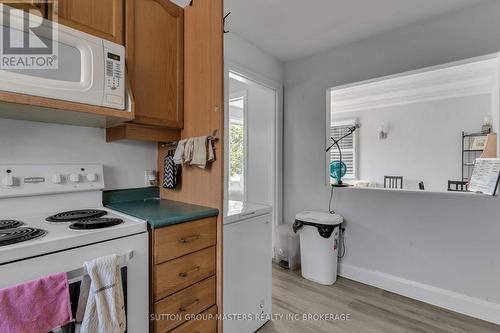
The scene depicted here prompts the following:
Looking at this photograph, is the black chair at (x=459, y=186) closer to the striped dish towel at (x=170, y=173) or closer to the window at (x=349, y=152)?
the window at (x=349, y=152)

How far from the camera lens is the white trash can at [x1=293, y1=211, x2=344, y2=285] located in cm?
235

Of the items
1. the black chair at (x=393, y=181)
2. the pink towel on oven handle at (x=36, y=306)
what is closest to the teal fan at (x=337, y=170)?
the black chair at (x=393, y=181)

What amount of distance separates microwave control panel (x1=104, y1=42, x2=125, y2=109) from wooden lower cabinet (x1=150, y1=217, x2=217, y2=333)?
0.70 meters

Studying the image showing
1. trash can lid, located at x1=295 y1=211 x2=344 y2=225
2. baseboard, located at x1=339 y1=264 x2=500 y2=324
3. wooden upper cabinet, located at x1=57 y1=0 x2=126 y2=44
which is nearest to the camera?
wooden upper cabinet, located at x1=57 y1=0 x2=126 y2=44

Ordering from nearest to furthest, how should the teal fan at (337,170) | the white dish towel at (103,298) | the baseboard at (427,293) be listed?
the white dish towel at (103,298)
the baseboard at (427,293)
the teal fan at (337,170)

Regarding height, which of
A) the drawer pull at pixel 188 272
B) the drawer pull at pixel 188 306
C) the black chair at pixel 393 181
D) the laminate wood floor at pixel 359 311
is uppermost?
the black chair at pixel 393 181

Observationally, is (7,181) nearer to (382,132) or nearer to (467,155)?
(382,132)

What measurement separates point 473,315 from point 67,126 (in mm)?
3270

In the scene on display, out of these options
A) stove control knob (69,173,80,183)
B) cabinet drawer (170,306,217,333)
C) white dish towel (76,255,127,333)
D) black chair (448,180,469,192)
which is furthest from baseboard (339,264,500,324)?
stove control knob (69,173,80,183)

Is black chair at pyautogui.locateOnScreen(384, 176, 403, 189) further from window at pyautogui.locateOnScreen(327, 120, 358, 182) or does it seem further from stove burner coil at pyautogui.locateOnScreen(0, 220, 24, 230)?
stove burner coil at pyautogui.locateOnScreen(0, 220, 24, 230)

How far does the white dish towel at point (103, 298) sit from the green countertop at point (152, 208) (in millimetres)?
254

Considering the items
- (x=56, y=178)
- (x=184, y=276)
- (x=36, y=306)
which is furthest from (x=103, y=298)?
(x=56, y=178)

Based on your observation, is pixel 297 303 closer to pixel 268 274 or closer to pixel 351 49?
pixel 268 274

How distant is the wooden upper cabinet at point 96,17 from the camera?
3.67 feet
